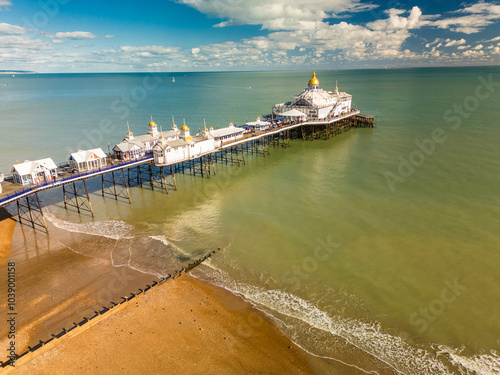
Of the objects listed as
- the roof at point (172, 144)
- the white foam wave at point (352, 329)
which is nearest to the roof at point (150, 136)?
the roof at point (172, 144)

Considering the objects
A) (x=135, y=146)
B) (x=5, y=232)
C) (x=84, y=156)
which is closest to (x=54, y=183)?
(x=84, y=156)

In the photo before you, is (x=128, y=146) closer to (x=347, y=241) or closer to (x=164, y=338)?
(x=164, y=338)

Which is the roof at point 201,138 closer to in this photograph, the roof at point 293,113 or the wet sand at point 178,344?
the roof at point 293,113

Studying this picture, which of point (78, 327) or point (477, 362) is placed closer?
point (477, 362)

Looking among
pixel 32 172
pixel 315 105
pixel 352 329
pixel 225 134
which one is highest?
pixel 315 105

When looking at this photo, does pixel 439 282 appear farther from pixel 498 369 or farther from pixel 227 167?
pixel 227 167

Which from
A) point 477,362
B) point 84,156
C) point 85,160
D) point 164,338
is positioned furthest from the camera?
point 84,156

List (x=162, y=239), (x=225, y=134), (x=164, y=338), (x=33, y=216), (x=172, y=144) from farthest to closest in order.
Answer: (x=225, y=134)
(x=172, y=144)
(x=33, y=216)
(x=162, y=239)
(x=164, y=338)
